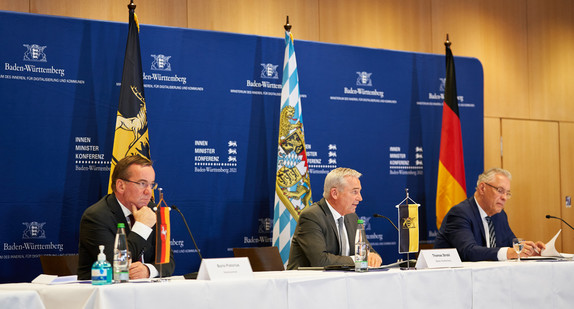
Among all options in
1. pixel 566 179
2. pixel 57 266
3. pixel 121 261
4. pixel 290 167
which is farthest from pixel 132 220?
pixel 566 179

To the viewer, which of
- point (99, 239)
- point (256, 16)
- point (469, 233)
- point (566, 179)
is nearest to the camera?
point (99, 239)

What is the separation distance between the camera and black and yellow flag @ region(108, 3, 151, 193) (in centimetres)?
481

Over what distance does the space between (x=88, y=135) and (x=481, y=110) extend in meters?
3.76

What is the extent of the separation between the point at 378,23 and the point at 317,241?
11.0 ft

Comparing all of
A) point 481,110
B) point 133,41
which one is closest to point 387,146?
point 481,110


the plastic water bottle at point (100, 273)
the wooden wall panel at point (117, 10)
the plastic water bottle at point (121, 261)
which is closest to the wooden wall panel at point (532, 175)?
the wooden wall panel at point (117, 10)

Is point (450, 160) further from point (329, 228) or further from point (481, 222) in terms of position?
point (329, 228)

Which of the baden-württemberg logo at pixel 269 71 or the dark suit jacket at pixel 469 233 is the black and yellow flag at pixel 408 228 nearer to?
the dark suit jacket at pixel 469 233

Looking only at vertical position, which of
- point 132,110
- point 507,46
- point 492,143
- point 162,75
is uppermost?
point 507,46

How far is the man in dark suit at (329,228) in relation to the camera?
155 inches

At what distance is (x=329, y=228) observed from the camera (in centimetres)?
415

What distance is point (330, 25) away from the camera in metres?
6.42

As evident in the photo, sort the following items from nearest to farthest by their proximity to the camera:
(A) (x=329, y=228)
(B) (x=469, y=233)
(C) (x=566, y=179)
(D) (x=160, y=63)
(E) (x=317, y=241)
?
(E) (x=317, y=241), (A) (x=329, y=228), (B) (x=469, y=233), (D) (x=160, y=63), (C) (x=566, y=179)

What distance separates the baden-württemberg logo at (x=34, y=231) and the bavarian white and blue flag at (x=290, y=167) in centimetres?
170
